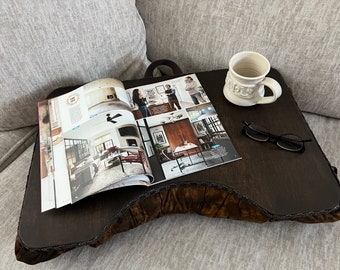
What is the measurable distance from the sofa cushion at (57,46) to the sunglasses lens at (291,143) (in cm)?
43

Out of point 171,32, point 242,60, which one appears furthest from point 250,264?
point 171,32

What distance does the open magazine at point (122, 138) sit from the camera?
532mm

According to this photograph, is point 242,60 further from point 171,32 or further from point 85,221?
point 85,221

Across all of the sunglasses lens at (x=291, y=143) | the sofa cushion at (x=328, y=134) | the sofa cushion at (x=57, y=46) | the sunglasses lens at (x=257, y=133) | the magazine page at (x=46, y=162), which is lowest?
the sofa cushion at (x=328, y=134)

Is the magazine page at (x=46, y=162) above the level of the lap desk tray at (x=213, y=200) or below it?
above

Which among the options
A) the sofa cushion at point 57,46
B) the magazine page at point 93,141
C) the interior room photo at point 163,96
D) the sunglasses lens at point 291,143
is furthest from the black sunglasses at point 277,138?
the sofa cushion at point 57,46

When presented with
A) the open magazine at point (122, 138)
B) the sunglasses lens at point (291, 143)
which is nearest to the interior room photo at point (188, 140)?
the open magazine at point (122, 138)

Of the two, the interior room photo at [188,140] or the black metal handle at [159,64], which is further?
the black metal handle at [159,64]

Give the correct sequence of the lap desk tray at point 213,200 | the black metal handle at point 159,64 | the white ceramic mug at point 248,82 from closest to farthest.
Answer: the lap desk tray at point 213,200 → the white ceramic mug at point 248,82 → the black metal handle at point 159,64

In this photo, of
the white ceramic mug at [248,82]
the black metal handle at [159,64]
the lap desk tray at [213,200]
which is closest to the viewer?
the lap desk tray at [213,200]

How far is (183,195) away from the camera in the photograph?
0.57 meters

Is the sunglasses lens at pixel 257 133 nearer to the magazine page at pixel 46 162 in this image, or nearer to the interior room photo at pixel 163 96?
the interior room photo at pixel 163 96

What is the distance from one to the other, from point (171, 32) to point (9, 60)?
1.30 feet

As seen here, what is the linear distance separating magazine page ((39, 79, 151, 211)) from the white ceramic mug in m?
0.24
